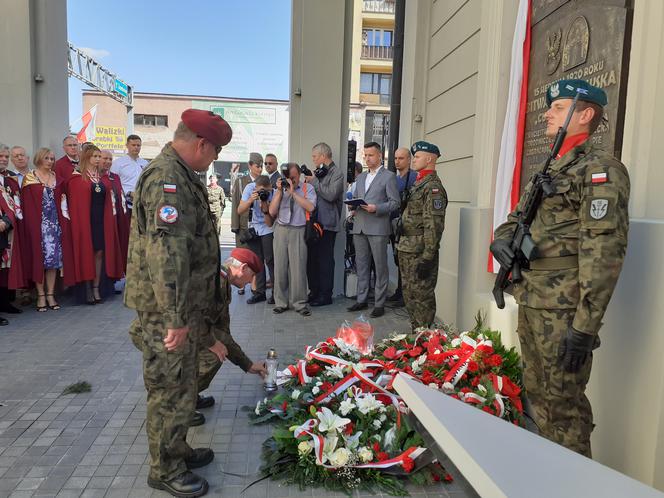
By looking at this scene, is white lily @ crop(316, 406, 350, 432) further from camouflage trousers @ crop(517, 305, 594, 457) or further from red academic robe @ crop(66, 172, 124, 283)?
red academic robe @ crop(66, 172, 124, 283)

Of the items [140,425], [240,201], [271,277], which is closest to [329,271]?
[271,277]

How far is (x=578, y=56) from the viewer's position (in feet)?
11.2

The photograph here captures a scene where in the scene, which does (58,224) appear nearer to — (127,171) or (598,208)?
(127,171)

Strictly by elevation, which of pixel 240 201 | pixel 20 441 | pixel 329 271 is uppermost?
pixel 240 201

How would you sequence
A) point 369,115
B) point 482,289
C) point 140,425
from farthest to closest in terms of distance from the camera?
point 369,115
point 482,289
point 140,425

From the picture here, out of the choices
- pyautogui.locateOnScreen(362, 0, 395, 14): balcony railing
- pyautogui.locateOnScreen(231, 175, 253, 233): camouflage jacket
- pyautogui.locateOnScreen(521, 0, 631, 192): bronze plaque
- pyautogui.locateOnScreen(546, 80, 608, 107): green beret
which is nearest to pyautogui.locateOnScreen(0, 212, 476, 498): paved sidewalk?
pyautogui.locateOnScreen(231, 175, 253, 233): camouflage jacket

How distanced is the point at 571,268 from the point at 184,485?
2.24 m

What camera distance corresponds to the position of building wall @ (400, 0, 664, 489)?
2488mm

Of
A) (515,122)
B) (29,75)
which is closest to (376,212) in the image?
(515,122)

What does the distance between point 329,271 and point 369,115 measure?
25.9 metres

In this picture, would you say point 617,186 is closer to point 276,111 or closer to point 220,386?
point 220,386

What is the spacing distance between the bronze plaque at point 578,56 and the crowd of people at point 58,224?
549 centimetres

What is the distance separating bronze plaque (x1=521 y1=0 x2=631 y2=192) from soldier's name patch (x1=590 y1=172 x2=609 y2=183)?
93 centimetres

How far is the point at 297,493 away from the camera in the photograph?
2.71 metres
